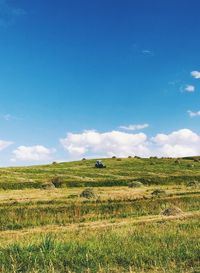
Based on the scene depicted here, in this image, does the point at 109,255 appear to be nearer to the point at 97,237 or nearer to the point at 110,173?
the point at 97,237

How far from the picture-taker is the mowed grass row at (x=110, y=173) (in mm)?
69838

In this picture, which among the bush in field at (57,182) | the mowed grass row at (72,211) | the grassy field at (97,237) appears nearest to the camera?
the grassy field at (97,237)

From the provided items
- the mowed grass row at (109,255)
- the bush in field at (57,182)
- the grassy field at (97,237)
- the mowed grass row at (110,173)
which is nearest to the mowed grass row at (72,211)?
the grassy field at (97,237)

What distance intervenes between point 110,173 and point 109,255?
70.5 meters

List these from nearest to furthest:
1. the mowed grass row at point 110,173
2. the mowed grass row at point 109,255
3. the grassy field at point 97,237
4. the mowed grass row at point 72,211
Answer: the mowed grass row at point 109,255, the grassy field at point 97,237, the mowed grass row at point 72,211, the mowed grass row at point 110,173

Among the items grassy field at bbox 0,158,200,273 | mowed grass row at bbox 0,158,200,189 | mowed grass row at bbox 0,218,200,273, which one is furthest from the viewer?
mowed grass row at bbox 0,158,200,189


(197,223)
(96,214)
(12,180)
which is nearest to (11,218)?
(96,214)

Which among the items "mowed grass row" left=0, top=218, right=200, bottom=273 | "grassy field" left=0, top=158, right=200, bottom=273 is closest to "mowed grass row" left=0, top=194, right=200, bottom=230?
"grassy field" left=0, top=158, right=200, bottom=273

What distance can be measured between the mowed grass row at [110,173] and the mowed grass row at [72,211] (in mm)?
28740

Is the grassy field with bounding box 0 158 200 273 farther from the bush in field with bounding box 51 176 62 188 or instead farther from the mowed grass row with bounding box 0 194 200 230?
the bush in field with bounding box 51 176 62 188

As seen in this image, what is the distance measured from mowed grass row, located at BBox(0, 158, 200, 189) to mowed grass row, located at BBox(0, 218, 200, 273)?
1875 inches

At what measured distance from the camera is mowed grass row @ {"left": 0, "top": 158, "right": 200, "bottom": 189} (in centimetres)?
6984

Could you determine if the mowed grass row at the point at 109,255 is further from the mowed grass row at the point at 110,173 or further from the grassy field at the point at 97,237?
the mowed grass row at the point at 110,173

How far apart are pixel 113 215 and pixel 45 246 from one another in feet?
48.5
